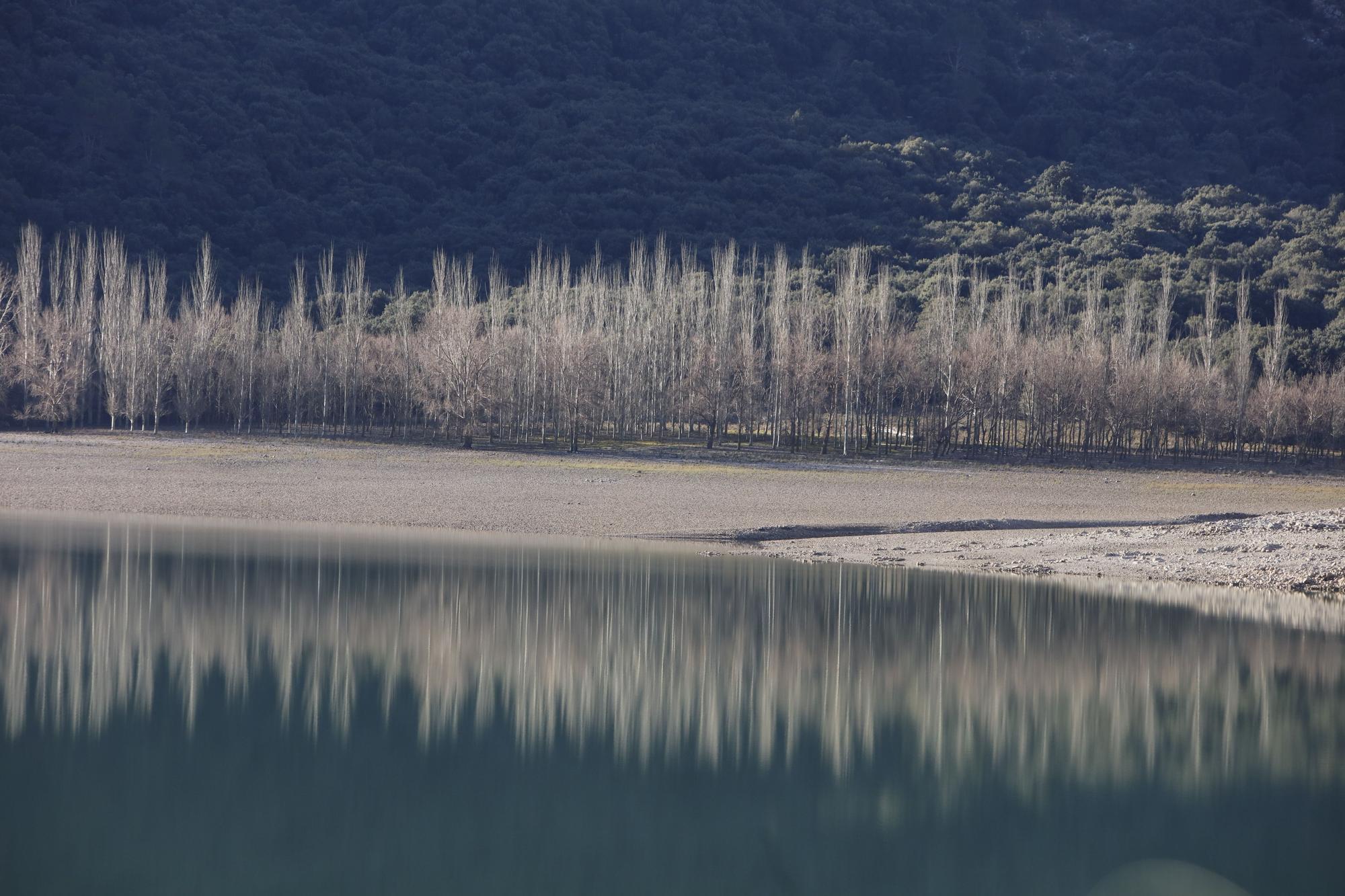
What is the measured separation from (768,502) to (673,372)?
3734cm

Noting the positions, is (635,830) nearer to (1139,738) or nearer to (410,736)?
(410,736)

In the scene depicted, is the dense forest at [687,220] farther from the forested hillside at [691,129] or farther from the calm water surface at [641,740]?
the calm water surface at [641,740]

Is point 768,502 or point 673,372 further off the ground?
point 673,372

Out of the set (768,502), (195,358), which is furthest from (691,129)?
(768,502)

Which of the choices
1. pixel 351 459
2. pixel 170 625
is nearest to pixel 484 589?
pixel 170 625

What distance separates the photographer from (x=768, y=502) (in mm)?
39406

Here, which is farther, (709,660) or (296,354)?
(296,354)

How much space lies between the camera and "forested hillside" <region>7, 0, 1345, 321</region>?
4498 inches

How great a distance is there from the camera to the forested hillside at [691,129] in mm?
114250

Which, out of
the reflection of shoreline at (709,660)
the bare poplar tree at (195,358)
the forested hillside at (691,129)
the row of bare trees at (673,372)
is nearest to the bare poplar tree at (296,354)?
the row of bare trees at (673,372)

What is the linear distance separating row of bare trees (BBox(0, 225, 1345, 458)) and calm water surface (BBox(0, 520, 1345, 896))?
42.2m

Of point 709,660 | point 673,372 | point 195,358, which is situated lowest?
point 709,660

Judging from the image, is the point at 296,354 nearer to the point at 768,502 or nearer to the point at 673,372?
the point at 673,372

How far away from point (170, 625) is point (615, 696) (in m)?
7.55
